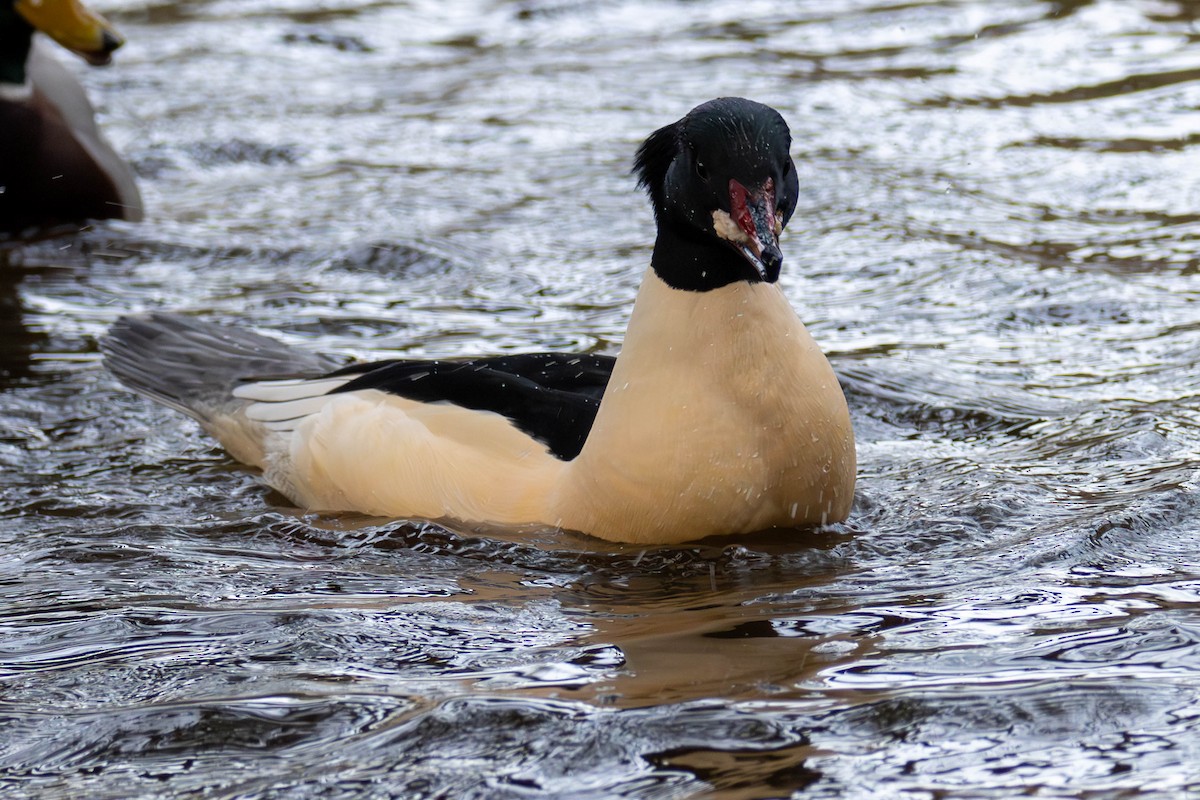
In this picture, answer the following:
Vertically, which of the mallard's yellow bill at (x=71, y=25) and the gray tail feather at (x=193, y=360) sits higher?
the mallard's yellow bill at (x=71, y=25)

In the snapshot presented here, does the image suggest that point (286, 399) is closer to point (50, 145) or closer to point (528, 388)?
point (528, 388)

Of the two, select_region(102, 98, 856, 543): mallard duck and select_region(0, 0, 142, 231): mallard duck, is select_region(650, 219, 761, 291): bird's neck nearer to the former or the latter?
select_region(102, 98, 856, 543): mallard duck

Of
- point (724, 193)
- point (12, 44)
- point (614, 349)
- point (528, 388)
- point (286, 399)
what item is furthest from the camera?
point (12, 44)

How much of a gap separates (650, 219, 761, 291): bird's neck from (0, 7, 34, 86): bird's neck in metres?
5.59

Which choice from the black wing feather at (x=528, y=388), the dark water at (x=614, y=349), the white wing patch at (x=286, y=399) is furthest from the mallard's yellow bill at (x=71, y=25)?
the black wing feather at (x=528, y=388)

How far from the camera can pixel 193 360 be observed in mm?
5996

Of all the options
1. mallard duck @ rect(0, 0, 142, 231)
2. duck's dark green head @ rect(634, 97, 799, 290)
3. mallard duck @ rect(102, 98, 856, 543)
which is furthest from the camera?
mallard duck @ rect(0, 0, 142, 231)

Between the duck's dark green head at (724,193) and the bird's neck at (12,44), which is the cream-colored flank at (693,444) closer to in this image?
the duck's dark green head at (724,193)

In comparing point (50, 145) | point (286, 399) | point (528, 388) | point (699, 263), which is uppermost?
point (50, 145)

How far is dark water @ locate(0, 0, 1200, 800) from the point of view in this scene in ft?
10.9

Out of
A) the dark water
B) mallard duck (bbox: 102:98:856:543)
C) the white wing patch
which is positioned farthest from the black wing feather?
the dark water

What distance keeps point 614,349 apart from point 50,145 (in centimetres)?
367

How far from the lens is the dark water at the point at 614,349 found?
10.9 ft

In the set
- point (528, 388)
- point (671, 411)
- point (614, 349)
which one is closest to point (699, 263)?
point (671, 411)
